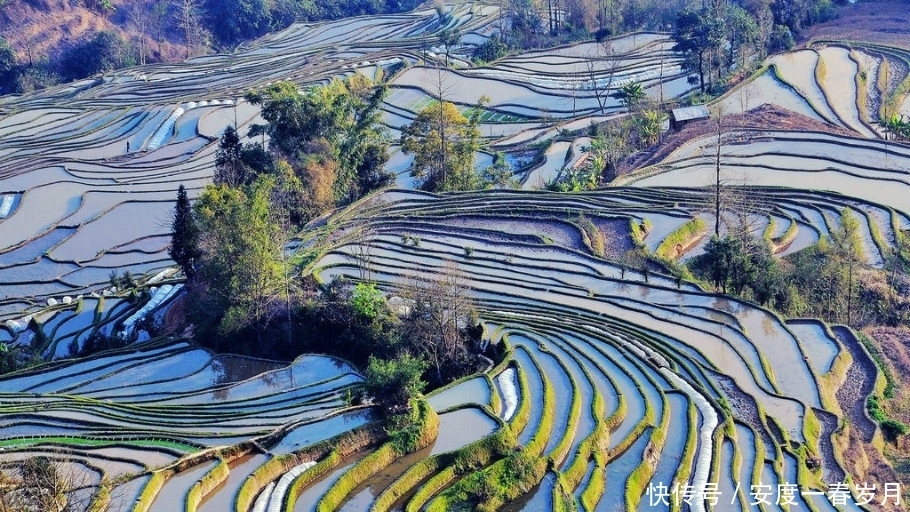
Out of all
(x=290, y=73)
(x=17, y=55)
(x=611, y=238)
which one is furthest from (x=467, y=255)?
(x=17, y=55)

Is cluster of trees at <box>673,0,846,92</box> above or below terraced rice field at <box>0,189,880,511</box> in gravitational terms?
above

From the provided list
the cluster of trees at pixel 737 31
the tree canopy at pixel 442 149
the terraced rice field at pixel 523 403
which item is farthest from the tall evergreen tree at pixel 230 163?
the cluster of trees at pixel 737 31

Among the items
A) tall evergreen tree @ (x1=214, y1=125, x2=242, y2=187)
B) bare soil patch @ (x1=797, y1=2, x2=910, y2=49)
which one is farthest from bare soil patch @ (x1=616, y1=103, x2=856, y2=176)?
tall evergreen tree @ (x1=214, y1=125, x2=242, y2=187)

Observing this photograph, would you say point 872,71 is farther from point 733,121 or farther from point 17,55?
point 17,55

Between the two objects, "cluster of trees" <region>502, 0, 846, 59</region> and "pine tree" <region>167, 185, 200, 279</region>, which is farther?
"cluster of trees" <region>502, 0, 846, 59</region>

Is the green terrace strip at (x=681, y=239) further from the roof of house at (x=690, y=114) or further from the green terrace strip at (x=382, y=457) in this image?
the green terrace strip at (x=382, y=457)

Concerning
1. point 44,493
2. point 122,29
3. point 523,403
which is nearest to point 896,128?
point 523,403

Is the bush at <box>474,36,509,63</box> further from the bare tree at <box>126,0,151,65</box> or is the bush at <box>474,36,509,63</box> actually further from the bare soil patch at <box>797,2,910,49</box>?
the bare tree at <box>126,0,151,65</box>
